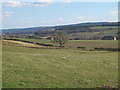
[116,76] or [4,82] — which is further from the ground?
[4,82]

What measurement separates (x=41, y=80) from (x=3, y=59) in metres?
7.60

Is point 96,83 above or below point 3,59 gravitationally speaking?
below

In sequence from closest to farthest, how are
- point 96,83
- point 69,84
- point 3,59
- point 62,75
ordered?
1. point 69,84
2. point 96,83
3. point 62,75
4. point 3,59

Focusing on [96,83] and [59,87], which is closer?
[59,87]

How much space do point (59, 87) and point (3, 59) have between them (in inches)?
371

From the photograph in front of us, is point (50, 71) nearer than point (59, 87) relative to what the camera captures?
No

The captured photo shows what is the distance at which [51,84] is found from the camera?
15719mm

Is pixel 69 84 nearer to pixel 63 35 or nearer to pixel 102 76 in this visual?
pixel 102 76

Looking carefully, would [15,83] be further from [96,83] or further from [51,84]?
[96,83]

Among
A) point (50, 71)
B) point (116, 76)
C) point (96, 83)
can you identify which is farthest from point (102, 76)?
point (50, 71)

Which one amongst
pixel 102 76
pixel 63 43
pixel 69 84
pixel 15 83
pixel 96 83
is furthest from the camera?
pixel 63 43

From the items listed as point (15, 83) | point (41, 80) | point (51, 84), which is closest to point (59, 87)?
point (51, 84)

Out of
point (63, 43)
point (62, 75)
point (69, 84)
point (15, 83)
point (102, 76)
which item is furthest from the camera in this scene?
point (63, 43)

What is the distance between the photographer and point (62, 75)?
19.1 m
